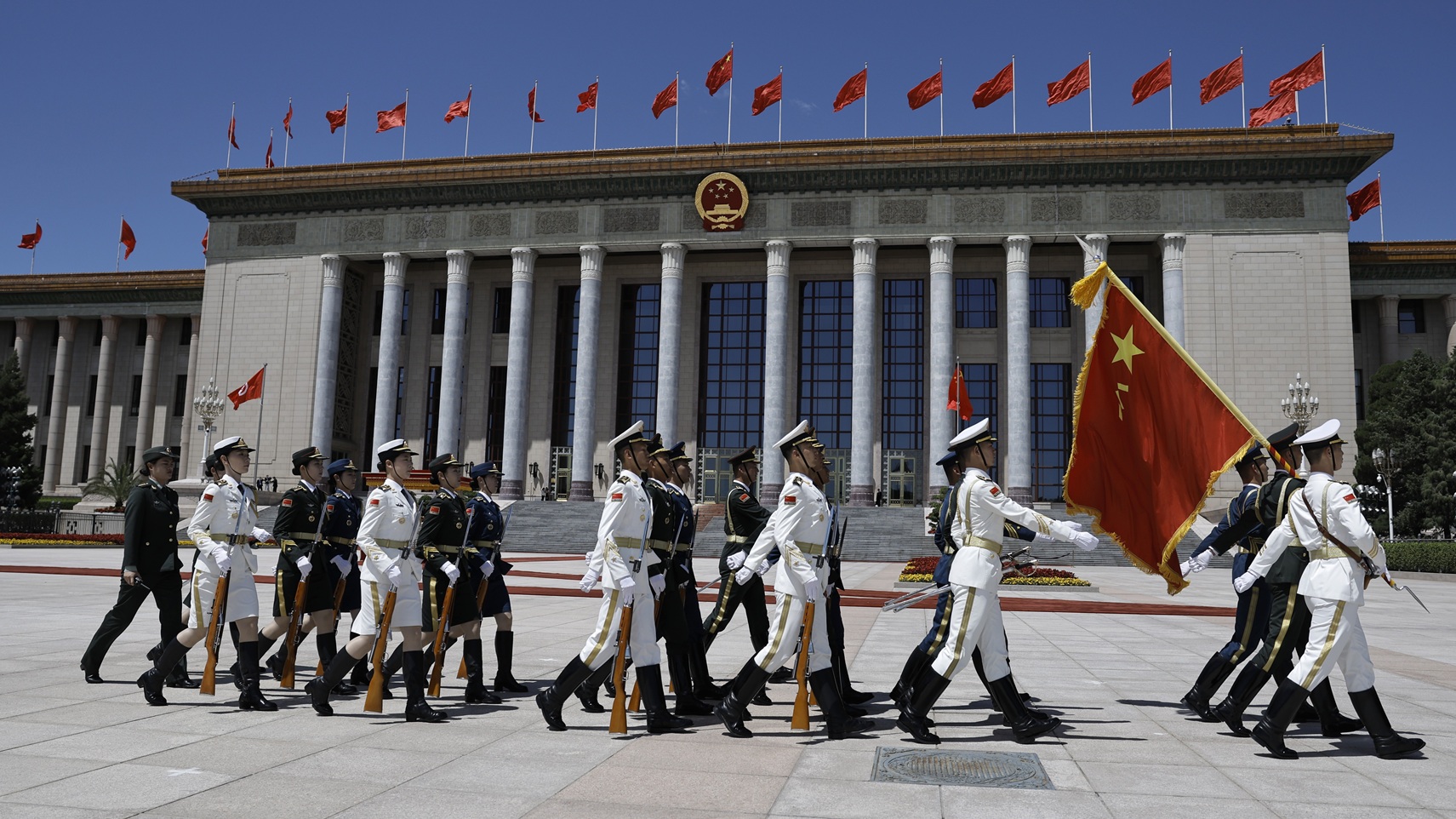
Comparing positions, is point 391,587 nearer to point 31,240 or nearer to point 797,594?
point 797,594

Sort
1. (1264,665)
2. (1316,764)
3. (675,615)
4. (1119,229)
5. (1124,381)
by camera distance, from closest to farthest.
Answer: (1316,764) → (1264,665) → (675,615) → (1124,381) → (1119,229)

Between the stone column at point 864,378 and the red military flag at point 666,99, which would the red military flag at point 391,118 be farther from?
the stone column at point 864,378

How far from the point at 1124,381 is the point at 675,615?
14.3ft

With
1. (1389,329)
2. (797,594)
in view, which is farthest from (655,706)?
(1389,329)

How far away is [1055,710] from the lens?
25.8 ft

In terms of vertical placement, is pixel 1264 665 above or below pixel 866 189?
below

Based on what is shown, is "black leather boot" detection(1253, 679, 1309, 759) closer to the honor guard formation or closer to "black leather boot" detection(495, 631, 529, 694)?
the honor guard formation

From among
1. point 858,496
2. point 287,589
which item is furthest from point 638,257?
point 287,589

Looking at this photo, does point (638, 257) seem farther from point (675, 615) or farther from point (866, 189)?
point (675, 615)

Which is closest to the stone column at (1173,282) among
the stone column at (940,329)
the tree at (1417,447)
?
the tree at (1417,447)

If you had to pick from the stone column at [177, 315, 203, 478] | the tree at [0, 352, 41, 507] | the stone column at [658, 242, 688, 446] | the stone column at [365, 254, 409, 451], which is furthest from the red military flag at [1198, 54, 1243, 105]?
the tree at [0, 352, 41, 507]

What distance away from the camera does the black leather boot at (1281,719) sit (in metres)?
6.37

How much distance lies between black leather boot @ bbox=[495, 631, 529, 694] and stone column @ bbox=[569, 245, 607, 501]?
34.0 metres

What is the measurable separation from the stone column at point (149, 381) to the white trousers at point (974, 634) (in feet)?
189
